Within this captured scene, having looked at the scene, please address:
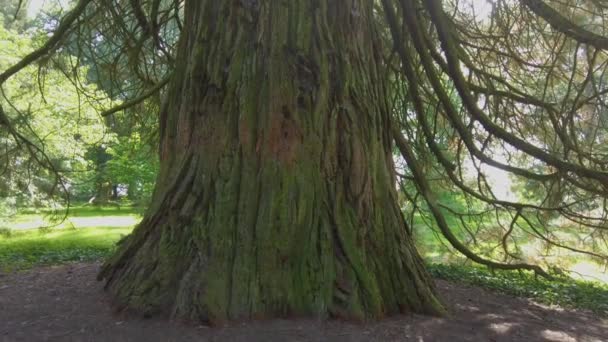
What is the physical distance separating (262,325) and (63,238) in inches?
545

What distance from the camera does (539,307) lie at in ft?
15.1

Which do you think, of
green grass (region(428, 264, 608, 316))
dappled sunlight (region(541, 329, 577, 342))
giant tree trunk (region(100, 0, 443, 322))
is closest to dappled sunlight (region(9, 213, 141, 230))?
green grass (region(428, 264, 608, 316))

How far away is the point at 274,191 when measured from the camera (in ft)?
11.4

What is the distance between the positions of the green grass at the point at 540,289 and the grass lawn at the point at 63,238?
4.07m

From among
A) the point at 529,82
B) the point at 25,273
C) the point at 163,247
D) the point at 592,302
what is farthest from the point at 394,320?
the point at 529,82

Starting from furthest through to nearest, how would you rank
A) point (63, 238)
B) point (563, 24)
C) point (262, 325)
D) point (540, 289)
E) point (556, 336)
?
point (63, 238) → point (540, 289) → point (563, 24) → point (556, 336) → point (262, 325)

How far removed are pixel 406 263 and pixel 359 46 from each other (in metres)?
1.61

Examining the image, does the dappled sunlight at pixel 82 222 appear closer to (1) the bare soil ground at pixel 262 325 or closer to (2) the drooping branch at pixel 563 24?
(1) the bare soil ground at pixel 262 325

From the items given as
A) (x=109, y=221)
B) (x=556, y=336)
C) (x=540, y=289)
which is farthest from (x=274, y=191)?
(x=109, y=221)

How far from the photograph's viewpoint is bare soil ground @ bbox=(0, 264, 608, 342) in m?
3.10

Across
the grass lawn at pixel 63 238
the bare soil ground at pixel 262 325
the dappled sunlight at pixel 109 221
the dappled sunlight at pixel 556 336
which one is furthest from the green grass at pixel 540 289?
the dappled sunlight at pixel 109 221

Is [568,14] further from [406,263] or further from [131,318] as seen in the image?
[131,318]

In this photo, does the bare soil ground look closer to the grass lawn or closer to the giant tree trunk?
the giant tree trunk

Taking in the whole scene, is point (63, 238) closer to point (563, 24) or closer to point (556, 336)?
point (563, 24)
